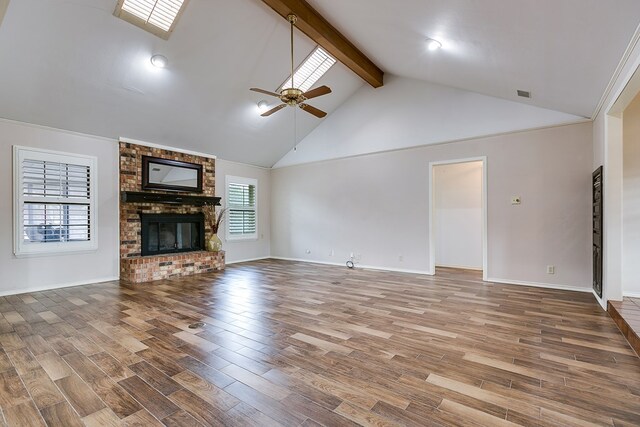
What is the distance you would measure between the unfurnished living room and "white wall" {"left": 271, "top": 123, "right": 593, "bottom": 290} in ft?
0.12

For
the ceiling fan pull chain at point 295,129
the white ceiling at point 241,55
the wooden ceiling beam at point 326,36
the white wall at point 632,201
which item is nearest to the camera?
the white ceiling at point 241,55

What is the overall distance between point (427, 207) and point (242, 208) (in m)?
4.62

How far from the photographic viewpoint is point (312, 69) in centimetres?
575

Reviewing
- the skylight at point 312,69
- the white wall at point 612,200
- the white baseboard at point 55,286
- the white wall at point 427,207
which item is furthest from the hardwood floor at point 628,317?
the white baseboard at point 55,286

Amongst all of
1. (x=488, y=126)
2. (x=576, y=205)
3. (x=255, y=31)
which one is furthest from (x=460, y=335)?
(x=255, y=31)

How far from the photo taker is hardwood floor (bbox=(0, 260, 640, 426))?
177 cm

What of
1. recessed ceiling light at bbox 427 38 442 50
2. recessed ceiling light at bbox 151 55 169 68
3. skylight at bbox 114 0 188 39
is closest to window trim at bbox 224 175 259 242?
recessed ceiling light at bbox 151 55 169 68

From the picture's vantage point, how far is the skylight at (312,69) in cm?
552

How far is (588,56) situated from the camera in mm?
2932

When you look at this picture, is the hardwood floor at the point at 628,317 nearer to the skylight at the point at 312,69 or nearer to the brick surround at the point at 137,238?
the skylight at the point at 312,69

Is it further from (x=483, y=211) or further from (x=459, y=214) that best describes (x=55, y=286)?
(x=459, y=214)

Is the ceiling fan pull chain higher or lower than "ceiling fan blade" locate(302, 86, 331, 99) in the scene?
higher

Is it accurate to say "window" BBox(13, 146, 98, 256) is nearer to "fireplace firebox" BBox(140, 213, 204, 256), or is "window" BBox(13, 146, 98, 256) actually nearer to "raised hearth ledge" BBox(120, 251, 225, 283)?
"raised hearth ledge" BBox(120, 251, 225, 283)

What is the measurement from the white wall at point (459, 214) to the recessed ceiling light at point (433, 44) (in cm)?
287
